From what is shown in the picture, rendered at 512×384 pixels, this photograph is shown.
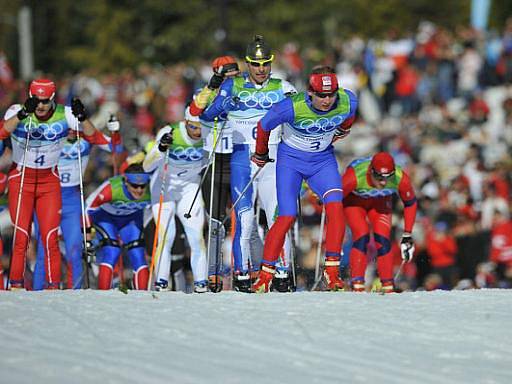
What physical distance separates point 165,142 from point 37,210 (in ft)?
4.96

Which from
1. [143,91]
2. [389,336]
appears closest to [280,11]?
[143,91]

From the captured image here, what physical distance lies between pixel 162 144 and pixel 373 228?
252 centimetres

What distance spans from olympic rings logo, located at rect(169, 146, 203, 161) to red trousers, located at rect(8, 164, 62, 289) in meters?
1.37

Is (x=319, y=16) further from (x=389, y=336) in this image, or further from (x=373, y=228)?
(x=389, y=336)

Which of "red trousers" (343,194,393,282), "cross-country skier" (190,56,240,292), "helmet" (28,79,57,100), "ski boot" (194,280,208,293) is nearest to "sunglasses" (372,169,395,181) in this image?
"red trousers" (343,194,393,282)

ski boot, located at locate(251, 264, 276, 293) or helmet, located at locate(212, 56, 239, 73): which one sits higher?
helmet, located at locate(212, 56, 239, 73)

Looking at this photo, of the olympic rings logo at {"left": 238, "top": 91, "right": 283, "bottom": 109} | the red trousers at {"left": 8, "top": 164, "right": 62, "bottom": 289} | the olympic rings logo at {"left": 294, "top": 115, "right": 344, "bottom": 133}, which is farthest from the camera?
the red trousers at {"left": 8, "top": 164, "right": 62, "bottom": 289}

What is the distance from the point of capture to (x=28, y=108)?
43.2 feet

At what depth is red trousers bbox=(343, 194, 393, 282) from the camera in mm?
14494

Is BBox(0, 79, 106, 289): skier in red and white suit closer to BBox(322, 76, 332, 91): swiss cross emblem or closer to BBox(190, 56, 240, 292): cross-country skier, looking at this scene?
BBox(190, 56, 240, 292): cross-country skier

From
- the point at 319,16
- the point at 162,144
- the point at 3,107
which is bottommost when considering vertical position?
the point at 162,144

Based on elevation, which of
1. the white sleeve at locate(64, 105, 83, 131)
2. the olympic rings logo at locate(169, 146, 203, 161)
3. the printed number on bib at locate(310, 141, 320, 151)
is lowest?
the printed number on bib at locate(310, 141, 320, 151)

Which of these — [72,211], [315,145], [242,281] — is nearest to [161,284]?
[72,211]

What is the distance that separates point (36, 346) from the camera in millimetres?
9211
